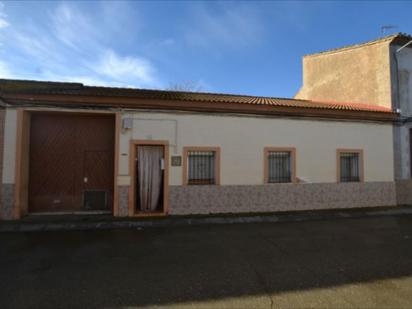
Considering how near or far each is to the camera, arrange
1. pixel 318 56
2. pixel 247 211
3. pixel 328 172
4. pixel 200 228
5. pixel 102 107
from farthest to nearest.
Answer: pixel 318 56 < pixel 328 172 < pixel 247 211 < pixel 102 107 < pixel 200 228

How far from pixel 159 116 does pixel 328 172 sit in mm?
6148

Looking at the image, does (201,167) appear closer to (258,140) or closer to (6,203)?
(258,140)

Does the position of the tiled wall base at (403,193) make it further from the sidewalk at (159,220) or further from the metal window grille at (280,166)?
the metal window grille at (280,166)

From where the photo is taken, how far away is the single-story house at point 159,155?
23.3 ft

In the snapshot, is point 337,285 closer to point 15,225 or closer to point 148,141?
point 148,141

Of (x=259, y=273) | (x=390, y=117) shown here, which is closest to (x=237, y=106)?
(x=259, y=273)

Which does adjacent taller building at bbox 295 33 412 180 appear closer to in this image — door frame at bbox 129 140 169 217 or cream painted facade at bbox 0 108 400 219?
cream painted facade at bbox 0 108 400 219

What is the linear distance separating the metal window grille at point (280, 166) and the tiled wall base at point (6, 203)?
7814 mm

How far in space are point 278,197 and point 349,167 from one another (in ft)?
10.6

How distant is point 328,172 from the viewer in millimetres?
8625

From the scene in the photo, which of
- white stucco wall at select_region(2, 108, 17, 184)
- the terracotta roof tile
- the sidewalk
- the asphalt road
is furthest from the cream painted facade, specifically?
the asphalt road

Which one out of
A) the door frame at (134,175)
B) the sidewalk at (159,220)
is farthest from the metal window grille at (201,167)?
the sidewalk at (159,220)

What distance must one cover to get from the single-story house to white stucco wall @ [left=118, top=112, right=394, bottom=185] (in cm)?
3

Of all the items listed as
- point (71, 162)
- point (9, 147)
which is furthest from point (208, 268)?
point (9, 147)
